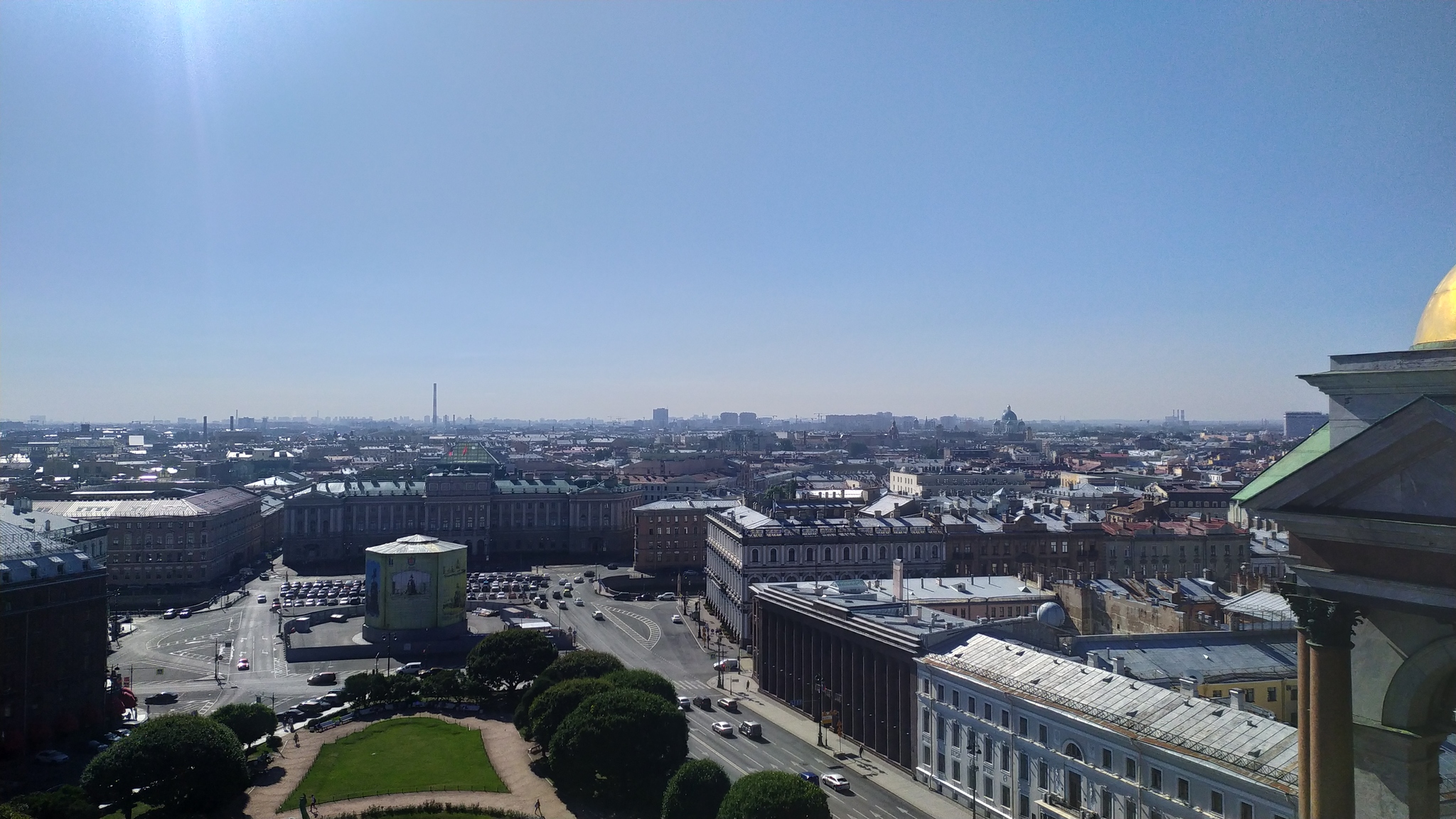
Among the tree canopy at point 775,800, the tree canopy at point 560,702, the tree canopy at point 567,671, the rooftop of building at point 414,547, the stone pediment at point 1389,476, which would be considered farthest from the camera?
the rooftop of building at point 414,547

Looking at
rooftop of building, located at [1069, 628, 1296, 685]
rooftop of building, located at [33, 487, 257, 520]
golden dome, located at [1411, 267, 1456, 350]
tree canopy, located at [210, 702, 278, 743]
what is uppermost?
golden dome, located at [1411, 267, 1456, 350]

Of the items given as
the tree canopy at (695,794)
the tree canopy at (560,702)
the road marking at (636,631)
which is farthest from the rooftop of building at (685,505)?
the tree canopy at (695,794)

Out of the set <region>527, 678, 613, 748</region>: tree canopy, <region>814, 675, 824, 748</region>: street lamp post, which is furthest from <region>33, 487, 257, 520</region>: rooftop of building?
<region>814, 675, 824, 748</region>: street lamp post

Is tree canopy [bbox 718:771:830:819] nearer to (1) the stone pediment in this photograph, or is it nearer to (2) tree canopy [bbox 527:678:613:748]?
(2) tree canopy [bbox 527:678:613:748]

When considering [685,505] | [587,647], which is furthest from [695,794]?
[685,505]

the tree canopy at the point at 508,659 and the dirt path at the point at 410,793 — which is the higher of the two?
the tree canopy at the point at 508,659

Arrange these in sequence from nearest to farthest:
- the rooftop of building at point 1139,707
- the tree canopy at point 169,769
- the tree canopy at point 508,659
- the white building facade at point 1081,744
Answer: the rooftop of building at point 1139,707
the white building facade at point 1081,744
the tree canopy at point 169,769
the tree canopy at point 508,659

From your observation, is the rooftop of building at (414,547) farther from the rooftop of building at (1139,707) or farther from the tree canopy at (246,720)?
the rooftop of building at (1139,707)

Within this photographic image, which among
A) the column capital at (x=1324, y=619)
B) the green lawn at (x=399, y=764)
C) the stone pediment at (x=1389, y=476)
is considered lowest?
the green lawn at (x=399, y=764)
